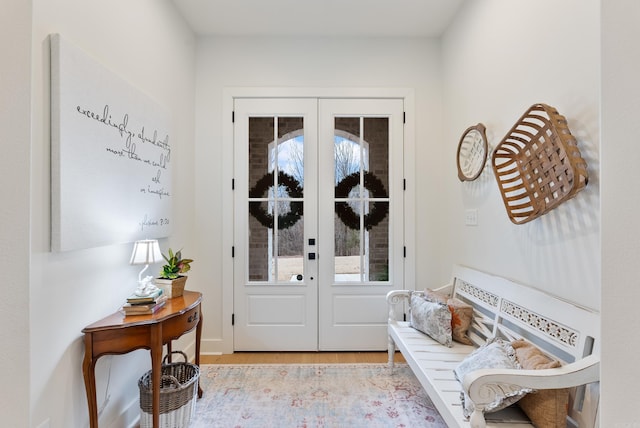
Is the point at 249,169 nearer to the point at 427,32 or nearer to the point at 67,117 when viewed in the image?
the point at 67,117

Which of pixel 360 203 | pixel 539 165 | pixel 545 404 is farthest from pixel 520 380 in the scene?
pixel 360 203

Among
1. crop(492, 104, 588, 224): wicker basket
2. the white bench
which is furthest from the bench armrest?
crop(492, 104, 588, 224): wicker basket

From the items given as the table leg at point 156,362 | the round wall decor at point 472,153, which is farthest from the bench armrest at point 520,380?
the table leg at point 156,362

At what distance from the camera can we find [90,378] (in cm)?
144

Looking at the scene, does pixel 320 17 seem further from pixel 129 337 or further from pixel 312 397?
pixel 312 397

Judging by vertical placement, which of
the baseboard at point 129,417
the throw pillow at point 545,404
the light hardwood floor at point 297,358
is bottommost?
the light hardwood floor at point 297,358

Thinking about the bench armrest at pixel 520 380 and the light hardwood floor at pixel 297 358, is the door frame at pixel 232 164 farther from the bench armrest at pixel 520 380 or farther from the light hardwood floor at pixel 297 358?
the bench armrest at pixel 520 380

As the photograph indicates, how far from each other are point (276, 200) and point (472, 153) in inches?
67.1

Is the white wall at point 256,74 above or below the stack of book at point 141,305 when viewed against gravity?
above

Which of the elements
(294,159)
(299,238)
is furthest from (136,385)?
(294,159)

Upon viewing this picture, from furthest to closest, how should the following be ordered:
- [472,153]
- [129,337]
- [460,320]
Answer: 1. [472,153]
2. [460,320]
3. [129,337]

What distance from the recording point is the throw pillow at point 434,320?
2068 mm

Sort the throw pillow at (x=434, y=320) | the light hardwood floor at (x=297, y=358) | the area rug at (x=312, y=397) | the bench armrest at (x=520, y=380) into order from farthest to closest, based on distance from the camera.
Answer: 1. the light hardwood floor at (x=297, y=358)
2. the throw pillow at (x=434, y=320)
3. the area rug at (x=312, y=397)
4. the bench armrest at (x=520, y=380)

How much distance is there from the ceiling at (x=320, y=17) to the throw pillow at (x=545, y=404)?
8.51ft
